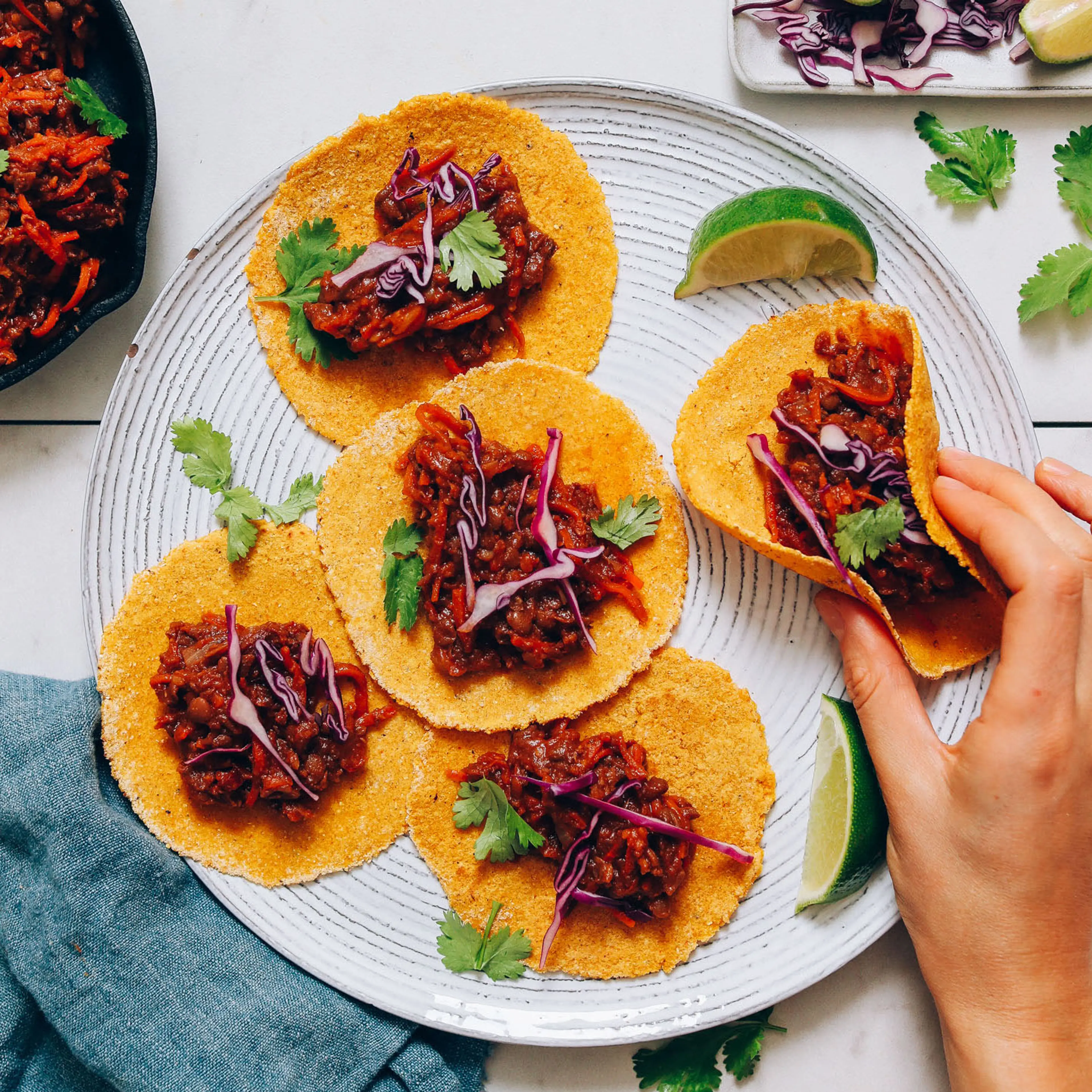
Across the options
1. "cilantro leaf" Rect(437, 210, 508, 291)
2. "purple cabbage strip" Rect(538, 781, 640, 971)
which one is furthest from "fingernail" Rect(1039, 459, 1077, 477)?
"cilantro leaf" Rect(437, 210, 508, 291)

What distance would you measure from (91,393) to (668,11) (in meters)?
2.94

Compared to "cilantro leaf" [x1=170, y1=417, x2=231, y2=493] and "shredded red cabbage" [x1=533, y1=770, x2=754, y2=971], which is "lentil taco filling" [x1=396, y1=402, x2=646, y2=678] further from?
"cilantro leaf" [x1=170, y1=417, x2=231, y2=493]

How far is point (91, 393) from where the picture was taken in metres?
4.17

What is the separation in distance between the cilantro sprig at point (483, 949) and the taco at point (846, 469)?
1.82 metres

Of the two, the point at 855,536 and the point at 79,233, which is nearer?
the point at 855,536

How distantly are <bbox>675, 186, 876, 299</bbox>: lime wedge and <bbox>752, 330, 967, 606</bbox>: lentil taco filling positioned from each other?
0.29 meters

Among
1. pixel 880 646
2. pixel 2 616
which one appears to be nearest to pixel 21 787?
pixel 2 616

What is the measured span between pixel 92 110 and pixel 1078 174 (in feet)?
13.0

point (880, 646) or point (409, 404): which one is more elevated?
point (409, 404)

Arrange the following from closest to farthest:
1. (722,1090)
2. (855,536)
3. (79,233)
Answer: (855,536), (79,233), (722,1090)

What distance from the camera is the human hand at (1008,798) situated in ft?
10.7

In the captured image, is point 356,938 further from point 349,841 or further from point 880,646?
point 880,646

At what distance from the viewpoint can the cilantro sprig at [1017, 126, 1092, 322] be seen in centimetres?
398

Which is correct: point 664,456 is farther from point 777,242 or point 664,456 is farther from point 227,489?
point 227,489
